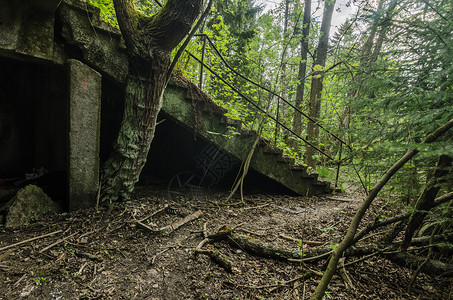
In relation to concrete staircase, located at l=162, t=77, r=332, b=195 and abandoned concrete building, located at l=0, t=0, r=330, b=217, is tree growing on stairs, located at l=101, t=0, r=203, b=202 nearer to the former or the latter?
abandoned concrete building, located at l=0, t=0, r=330, b=217

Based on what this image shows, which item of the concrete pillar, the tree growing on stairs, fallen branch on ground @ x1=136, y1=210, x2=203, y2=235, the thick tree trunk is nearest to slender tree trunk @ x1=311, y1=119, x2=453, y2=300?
the thick tree trunk

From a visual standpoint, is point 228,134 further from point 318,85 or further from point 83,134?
point 318,85

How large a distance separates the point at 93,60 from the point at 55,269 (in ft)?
9.31

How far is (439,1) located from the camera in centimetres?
251

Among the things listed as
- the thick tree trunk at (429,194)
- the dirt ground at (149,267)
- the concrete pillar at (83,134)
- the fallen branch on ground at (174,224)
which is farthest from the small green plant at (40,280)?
the thick tree trunk at (429,194)

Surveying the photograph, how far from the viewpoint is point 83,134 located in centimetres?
310

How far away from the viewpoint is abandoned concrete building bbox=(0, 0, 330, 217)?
2902 millimetres

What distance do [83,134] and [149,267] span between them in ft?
7.01

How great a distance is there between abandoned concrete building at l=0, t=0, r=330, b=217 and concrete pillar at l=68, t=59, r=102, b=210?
0.01 meters

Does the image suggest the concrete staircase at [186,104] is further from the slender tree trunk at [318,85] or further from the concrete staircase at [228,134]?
the slender tree trunk at [318,85]

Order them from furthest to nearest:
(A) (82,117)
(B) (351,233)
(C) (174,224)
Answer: (C) (174,224) < (A) (82,117) < (B) (351,233)

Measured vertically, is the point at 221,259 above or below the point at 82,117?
below

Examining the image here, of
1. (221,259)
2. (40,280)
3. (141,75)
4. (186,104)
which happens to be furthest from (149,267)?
(186,104)

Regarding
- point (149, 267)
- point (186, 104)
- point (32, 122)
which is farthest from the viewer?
point (32, 122)
